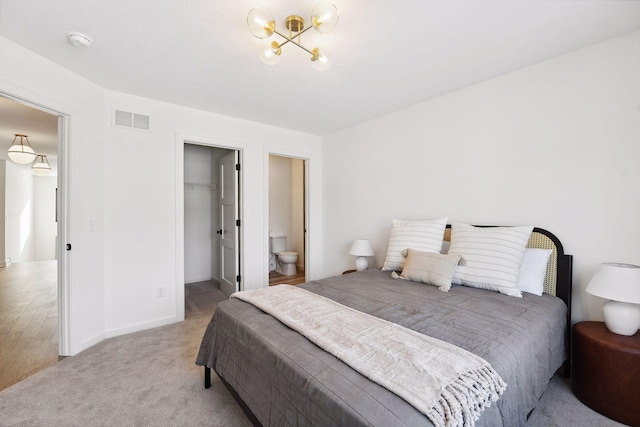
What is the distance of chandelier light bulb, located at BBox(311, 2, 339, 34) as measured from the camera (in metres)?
1.50

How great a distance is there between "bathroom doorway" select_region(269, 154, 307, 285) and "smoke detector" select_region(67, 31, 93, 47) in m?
3.69

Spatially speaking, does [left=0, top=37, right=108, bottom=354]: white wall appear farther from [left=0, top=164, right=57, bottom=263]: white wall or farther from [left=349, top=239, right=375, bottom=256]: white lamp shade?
[left=0, top=164, right=57, bottom=263]: white wall

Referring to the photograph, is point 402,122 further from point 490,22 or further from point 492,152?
point 490,22

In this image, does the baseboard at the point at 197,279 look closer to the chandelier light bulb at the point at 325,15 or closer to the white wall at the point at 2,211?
the chandelier light bulb at the point at 325,15

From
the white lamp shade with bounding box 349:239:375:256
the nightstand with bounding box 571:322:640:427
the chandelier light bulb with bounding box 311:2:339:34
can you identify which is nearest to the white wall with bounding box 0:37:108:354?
the chandelier light bulb with bounding box 311:2:339:34

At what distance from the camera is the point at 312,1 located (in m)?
1.61

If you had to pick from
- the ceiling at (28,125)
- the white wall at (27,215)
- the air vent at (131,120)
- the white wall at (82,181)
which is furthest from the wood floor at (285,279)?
the white wall at (27,215)

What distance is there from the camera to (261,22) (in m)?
1.56

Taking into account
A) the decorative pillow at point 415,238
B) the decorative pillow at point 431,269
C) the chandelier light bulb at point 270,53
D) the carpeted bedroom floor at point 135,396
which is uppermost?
the chandelier light bulb at point 270,53

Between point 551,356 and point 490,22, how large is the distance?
6.92ft

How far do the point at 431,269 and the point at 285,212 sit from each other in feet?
12.8

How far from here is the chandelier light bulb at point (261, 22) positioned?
1530 mm

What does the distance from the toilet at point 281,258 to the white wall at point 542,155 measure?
2.24 meters

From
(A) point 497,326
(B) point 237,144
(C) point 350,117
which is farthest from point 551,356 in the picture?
(B) point 237,144
